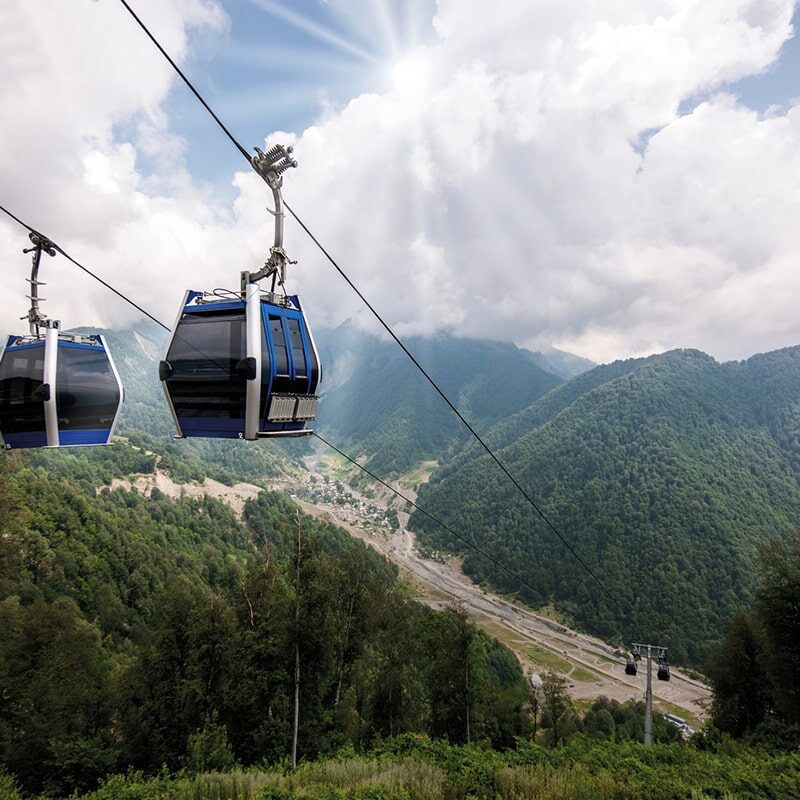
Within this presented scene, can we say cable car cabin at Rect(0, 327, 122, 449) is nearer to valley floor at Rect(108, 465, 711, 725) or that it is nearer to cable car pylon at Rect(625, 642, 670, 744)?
cable car pylon at Rect(625, 642, 670, 744)

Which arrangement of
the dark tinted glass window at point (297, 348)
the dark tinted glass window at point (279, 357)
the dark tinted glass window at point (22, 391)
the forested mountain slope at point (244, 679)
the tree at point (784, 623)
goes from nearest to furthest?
the dark tinted glass window at point (279, 357)
the dark tinted glass window at point (297, 348)
the dark tinted glass window at point (22, 391)
the forested mountain slope at point (244, 679)
the tree at point (784, 623)

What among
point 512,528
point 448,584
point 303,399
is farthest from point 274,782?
point 512,528

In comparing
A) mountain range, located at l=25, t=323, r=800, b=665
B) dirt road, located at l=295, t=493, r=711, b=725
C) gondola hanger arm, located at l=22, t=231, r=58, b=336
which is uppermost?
gondola hanger arm, located at l=22, t=231, r=58, b=336

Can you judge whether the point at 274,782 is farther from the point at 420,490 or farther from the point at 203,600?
the point at 420,490

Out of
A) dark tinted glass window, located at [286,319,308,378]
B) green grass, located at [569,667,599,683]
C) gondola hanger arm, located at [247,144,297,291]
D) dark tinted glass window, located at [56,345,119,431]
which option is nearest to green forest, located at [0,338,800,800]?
dark tinted glass window, located at [286,319,308,378]

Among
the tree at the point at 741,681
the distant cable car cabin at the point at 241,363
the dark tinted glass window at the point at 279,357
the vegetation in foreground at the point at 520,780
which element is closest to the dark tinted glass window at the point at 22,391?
the distant cable car cabin at the point at 241,363

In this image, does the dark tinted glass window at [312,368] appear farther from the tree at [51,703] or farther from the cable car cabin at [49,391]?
the tree at [51,703]
